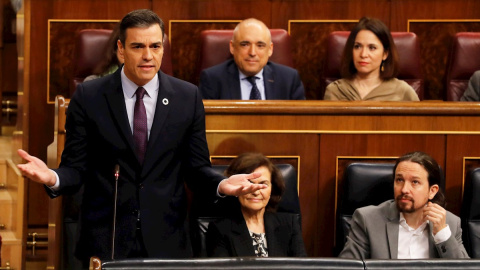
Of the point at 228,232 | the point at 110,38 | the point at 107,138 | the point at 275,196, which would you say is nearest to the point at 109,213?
the point at 107,138

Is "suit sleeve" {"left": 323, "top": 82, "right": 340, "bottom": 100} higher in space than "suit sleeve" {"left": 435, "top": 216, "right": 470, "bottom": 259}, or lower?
higher

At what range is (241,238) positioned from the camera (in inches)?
51.4

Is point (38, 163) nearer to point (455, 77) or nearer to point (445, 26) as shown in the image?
point (455, 77)

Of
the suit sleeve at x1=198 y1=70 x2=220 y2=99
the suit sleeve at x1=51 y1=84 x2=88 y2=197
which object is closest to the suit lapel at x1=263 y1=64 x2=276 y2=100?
the suit sleeve at x1=198 y1=70 x2=220 y2=99

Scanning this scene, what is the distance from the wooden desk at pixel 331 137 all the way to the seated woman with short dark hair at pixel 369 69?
255 mm

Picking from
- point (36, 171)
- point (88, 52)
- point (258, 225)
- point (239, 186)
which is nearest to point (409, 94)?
point (258, 225)

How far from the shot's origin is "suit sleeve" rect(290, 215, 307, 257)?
1.35 m

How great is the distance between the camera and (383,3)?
2.11 metres

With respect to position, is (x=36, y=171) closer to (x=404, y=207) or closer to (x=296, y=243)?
(x=296, y=243)

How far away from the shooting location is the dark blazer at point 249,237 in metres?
1.30

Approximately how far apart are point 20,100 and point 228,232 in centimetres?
77

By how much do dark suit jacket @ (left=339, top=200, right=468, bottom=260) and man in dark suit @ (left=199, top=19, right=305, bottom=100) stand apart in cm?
48

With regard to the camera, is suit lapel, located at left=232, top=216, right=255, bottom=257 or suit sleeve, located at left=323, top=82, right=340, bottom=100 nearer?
suit lapel, located at left=232, top=216, right=255, bottom=257

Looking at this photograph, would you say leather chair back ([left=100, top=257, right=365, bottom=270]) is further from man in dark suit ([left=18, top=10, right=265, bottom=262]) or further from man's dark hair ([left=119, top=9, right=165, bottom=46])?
man's dark hair ([left=119, top=9, right=165, bottom=46])
